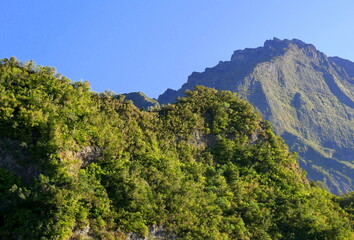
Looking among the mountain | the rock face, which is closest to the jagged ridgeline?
the mountain

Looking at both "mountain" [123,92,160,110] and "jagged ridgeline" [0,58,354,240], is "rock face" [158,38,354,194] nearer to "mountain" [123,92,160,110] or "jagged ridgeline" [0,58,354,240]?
"mountain" [123,92,160,110]

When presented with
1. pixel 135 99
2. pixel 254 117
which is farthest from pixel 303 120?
pixel 254 117

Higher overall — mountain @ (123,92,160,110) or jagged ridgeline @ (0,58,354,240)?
mountain @ (123,92,160,110)

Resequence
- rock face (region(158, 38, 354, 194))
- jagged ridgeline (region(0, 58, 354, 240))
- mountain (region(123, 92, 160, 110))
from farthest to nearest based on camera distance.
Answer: rock face (region(158, 38, 354, 194)) < mountain (region(123, 92, 160, 110)) < jagged ridgeline (region(0, 58, 354, 240))

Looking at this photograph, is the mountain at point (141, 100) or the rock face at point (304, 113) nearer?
the mountain at point (141, 100)

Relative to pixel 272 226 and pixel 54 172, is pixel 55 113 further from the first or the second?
pixel 272 226

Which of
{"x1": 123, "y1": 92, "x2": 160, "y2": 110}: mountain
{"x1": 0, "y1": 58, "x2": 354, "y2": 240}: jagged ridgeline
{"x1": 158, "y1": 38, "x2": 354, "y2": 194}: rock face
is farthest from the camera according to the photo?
{"x1": 158, "y1": 38, "x2": 354, "y2": 194}: rock face

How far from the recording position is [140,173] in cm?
3034

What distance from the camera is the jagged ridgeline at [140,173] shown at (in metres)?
23.2

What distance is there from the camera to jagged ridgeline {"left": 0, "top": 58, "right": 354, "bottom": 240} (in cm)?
2315

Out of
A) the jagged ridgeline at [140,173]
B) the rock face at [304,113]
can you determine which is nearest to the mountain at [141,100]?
the rock face at [304,113]

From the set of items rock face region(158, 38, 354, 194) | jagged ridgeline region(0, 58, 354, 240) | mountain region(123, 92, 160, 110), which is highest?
rock face region(158, 38, 354, 194)

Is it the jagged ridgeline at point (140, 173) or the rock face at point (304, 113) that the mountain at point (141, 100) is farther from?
the jagged ridgeline at point (140, 173)

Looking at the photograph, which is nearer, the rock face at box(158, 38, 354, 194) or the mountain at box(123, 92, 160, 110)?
the mountain at box(123, 92, 160, 110)
